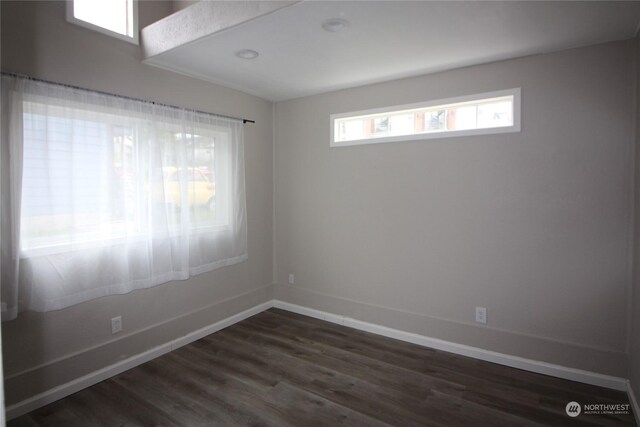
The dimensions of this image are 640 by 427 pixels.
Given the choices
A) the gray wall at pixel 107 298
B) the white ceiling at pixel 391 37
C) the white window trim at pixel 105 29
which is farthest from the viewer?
the white window trim at pixel 105 29

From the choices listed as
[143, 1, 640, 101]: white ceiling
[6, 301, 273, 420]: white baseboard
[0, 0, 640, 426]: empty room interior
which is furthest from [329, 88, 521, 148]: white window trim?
[6, 301, 273, 420]: white baseboard

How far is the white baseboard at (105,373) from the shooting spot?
2.28m

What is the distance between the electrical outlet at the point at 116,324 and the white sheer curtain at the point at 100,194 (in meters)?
0.24

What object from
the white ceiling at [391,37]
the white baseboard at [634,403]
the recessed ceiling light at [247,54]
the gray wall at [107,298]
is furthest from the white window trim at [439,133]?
the white baseboard at [634,403]

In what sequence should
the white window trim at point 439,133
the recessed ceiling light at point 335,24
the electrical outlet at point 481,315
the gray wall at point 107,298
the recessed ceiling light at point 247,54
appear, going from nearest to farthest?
the recessed ceiling light at point 335,24 → the gray wall at point 107,298 → the recessed ceiling light at point 247,54 → the white window trim at point 439,133 → the electrical outlet at point 481,315

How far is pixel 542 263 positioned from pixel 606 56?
1.58 metres

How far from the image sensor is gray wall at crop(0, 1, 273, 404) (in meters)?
2.27

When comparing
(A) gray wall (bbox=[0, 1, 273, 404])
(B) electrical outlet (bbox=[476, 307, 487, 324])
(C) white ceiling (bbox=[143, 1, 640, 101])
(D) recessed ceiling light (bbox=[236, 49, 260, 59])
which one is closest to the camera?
(C) white ceiling (bbox=[143, 1, 640, 101])

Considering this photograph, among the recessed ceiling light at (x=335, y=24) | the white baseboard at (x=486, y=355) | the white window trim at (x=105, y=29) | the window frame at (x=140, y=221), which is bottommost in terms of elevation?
the white baseboard at (x=486, y=355)

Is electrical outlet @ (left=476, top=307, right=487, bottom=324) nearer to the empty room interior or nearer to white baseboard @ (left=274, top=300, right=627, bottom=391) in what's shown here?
the empty room interior

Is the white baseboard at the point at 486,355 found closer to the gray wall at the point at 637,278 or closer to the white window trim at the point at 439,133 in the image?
the gray wall at the point at 637,278

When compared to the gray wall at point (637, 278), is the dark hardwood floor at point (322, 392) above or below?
below

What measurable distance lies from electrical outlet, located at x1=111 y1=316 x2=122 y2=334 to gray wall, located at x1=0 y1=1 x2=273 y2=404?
38mm

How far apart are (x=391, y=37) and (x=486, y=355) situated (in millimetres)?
2675
